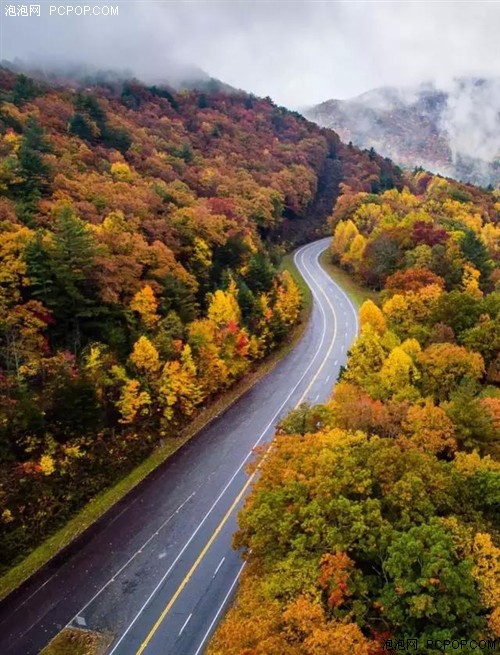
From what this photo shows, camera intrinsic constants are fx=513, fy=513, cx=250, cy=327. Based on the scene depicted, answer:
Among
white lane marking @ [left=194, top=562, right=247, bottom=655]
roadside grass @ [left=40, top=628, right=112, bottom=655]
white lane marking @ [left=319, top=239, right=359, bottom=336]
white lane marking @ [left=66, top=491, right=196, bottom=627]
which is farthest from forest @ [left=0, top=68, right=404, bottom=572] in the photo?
white lane marking @ [left=194, top=562, right=247, bottom=655]

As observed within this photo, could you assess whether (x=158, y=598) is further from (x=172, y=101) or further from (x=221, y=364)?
(x=172, y=101)

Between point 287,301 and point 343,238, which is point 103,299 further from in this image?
point 343,238

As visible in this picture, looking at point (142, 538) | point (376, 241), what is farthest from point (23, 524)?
point (376, 241)

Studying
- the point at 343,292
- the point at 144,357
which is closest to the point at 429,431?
the point at 144,357

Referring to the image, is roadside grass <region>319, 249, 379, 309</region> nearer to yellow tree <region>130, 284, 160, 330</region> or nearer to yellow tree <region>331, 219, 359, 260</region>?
yellow tree <region>331, 219, 359, 260</region>

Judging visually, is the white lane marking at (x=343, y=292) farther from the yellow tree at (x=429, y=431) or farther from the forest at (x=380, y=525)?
the yellow tree at (x=429, y=431)

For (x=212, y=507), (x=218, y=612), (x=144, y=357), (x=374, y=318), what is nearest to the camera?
(x=218, y=612)
